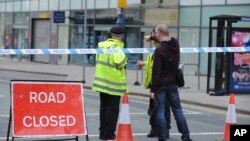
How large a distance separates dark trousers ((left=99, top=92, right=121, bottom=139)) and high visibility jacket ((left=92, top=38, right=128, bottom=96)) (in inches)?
6.4

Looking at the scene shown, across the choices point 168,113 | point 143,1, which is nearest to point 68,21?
point 143,1

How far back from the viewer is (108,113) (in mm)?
9664

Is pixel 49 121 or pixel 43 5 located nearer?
pixel 49 121

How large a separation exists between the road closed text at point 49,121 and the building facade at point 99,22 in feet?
45.5

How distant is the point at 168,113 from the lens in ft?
33.7

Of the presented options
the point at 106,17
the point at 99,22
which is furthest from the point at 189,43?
the point at 99,22

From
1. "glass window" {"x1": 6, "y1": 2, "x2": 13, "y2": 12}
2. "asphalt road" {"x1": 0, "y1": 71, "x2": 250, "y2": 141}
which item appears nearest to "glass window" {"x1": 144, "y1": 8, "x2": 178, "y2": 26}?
"asphalt road" {"x1": 0, "y1": 71, "x2": 250, "y2": 141}

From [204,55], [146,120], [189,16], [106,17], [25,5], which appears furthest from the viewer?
[25,5]

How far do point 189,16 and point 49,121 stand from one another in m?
22.0

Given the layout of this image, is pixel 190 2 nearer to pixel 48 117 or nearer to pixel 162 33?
pixel 162 33

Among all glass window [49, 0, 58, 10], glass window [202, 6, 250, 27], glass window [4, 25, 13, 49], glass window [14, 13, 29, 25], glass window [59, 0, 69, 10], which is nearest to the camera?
glass window [202, 6, 250, 27]

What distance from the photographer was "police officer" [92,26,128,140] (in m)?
9.56

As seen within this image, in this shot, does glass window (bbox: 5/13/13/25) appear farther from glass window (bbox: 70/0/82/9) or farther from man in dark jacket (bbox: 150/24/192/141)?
man in dark jacket (bbox: 150/24/192/141)

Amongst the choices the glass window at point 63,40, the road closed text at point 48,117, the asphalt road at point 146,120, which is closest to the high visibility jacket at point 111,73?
the asphalt road at point 146,120
